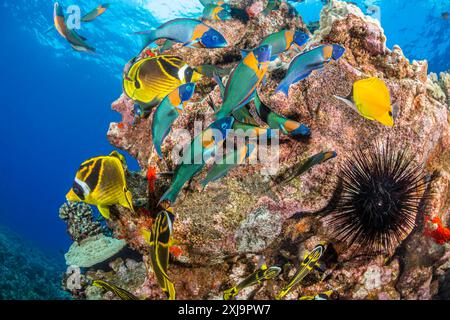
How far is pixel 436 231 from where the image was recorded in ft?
10.6

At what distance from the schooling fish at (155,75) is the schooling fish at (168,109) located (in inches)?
6.3

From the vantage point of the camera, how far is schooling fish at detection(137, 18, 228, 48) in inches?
88.4

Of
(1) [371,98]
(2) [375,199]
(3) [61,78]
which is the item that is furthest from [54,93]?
(1) [371,98]

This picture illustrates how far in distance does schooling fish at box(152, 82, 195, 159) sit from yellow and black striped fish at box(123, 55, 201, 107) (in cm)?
19

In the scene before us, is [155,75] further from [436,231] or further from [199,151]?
[436,231]

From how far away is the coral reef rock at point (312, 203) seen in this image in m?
2.96

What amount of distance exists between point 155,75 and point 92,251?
13.7 feet

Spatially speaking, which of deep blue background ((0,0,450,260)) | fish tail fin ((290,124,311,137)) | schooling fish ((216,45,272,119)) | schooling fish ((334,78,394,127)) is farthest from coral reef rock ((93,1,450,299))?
deep blue background ((0,0,450,260))

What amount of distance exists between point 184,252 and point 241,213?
2.60 ft

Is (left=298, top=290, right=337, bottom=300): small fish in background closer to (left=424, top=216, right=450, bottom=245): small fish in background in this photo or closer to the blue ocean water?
(left=424, top=216, right=450, bottom=245): small fish in background

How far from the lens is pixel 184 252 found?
3.05 metres
